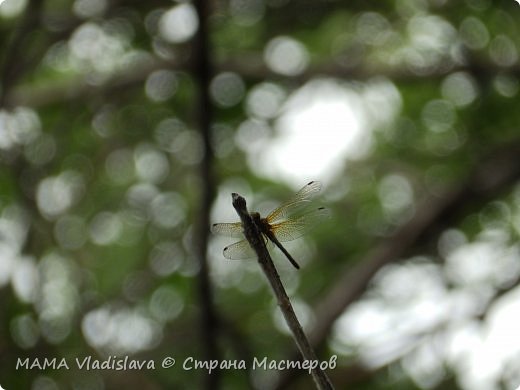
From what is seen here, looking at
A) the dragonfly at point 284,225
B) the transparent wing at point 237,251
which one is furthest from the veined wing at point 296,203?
the transparent wing at point 237,251

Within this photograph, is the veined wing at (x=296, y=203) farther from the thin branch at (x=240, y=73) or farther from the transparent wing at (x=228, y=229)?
the thin branch at (x=240, y=73)

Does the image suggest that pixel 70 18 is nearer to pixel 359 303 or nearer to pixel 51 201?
pixel 51 201

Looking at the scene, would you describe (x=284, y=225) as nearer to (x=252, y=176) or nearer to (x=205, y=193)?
(x=205, y=193)

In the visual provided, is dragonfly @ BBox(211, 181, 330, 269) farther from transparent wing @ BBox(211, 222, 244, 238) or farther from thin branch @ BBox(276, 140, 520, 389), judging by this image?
thin branch @ BBox(276, 140, 520, 389)

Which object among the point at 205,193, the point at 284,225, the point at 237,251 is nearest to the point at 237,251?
the point at 237,251

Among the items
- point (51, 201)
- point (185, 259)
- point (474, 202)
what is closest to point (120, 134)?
point (51, 201)

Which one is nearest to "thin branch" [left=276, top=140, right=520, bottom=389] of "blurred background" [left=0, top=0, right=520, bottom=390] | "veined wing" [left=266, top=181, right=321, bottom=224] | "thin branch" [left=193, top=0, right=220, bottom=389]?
"blurred background" [left=0, top=0, right=520, bottom=390]

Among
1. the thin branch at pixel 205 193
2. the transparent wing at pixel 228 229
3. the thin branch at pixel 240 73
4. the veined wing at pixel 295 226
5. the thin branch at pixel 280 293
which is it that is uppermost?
the thin branch at pixel 240 73

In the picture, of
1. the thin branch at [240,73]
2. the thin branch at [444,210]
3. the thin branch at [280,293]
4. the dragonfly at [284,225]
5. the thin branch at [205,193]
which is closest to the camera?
the thin branch at [280,293]

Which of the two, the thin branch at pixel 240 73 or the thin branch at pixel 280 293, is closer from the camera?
the thin branch at pixel 280 293
